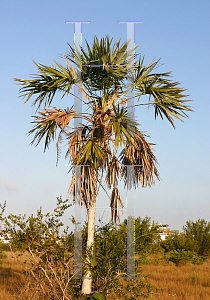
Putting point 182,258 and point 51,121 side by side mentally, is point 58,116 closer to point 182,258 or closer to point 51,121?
point 51,121

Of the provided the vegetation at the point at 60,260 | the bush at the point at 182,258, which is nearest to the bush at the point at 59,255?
the vegetation at the point at 60,260

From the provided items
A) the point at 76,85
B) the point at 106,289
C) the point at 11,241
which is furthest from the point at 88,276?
the point at 76,85

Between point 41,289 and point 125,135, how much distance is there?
142 inches

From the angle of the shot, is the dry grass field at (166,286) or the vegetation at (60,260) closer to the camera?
the vegetation at (60,260)

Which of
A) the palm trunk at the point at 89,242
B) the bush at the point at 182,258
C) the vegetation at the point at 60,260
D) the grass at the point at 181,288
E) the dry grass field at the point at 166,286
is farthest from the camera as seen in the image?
the bush at the point at 182,258

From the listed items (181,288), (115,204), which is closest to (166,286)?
(181,288)

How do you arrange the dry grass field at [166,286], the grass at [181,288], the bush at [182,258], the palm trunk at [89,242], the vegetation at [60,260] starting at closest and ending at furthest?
the vegetation at [60,260] → the palm trunk at [89,242] → the dry grass field at [166,286] → the grass at [181,288] → the bush at [182,258]

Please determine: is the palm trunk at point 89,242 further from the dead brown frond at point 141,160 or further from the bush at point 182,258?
the bush at point 182,258

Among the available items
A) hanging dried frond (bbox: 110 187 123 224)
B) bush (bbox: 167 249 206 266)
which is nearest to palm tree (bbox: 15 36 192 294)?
hanging dried frond (bbox: 110 187 123 224)

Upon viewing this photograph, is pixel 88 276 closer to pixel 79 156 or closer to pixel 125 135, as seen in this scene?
pixel 79 156

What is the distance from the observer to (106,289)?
21.1ft

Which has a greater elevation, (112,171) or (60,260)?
(112,171)

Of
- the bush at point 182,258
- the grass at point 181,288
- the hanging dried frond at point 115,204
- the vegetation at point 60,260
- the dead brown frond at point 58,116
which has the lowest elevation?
the grass at point 181,288

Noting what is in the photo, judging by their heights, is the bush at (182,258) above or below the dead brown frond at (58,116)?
below
